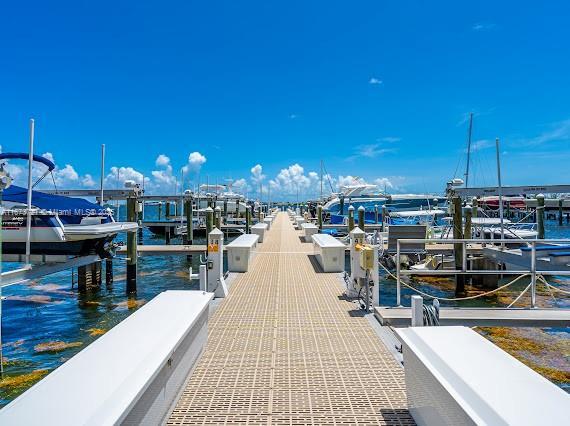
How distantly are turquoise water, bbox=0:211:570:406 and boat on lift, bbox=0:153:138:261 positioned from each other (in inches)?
89.8

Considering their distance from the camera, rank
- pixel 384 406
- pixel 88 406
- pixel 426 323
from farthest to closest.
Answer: pixel 426 323
pixel 384 406
pixel 88 406

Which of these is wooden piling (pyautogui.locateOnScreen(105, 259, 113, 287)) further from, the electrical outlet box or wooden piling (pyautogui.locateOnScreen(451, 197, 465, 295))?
wooden piling (pyautogui.locateOnScreen(451, 197, 465, 295))

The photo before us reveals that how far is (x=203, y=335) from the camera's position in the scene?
16.4 ft

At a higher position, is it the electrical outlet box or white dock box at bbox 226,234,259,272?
the electrical outlet box

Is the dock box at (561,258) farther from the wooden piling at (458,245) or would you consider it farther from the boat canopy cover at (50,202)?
the boat canopy cover at (50,202)

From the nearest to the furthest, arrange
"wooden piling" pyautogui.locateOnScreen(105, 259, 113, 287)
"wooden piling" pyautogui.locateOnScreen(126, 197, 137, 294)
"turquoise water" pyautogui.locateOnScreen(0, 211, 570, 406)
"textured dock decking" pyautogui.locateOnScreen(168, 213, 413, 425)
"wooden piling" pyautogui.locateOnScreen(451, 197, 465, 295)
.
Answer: "textured dock decking" pyautogui.locateOnScreen(168, 213, 413, 425) → "turquoise water" pyautogui.locateOnScreen(0, 211, 570, 406) → "wooden piling" pyautogui.locateOnScreen(451, 197, 465, 295) → "wooden piling" pyautogui.locateOnScreen(126, 197, 137, 294) → "wooden piling" pyautogui.locateOnScreen(105, 259, 113, 287)

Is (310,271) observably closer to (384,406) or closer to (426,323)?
(426,323)

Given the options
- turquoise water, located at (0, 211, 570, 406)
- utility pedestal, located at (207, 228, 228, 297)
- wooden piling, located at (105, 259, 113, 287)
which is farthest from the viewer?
wooden piling, located at (105, 259, 113, 287)

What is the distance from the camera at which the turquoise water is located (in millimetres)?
9367

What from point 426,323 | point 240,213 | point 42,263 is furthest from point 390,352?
point 240,213

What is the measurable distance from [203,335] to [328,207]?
45.1 meters

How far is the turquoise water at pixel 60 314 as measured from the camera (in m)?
9.37

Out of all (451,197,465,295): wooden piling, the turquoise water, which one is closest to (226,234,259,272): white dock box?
the turquoise water

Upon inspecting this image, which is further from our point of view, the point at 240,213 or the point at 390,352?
the point at 240,213
